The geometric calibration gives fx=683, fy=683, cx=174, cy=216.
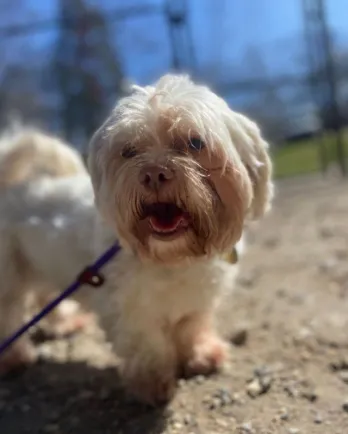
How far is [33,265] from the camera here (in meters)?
4.27

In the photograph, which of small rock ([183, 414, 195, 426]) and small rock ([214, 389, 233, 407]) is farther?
small rock ([214, 389, 233, 407])

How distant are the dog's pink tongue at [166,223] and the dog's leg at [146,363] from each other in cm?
69

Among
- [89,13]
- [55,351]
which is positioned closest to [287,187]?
[89,13]

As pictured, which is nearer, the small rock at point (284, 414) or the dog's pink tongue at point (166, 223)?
A: the dog's pink tongue at point (166, 223)

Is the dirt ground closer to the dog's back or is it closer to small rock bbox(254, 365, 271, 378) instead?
small rock bbox(254, 365, 271, 378)

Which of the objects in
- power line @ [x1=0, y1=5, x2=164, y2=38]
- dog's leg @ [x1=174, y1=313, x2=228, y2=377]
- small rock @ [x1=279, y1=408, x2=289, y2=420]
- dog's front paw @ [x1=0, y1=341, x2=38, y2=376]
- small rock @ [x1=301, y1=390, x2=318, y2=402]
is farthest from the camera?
power line @ [x1=0, y1=5, x2=164, y2=38]

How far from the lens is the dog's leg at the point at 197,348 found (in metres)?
3.85

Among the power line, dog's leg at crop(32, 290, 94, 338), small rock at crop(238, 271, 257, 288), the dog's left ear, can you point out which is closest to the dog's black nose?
the dog's left ear

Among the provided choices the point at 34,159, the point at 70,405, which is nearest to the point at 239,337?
the point at 70,405

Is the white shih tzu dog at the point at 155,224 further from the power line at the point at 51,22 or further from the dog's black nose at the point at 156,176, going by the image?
the power line at the point at 51,22

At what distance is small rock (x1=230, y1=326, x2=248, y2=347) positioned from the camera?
4.32 meters

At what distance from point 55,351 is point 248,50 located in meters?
7.83

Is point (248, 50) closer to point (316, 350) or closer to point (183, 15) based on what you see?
point (183, 15)

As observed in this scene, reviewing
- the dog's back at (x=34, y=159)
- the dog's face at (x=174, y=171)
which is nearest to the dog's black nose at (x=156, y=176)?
the dog's face at (x=174, y=171)
